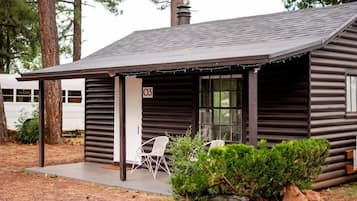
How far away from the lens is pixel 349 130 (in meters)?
8.76

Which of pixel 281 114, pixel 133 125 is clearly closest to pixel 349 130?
pixel 281 114

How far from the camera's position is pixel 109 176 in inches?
376

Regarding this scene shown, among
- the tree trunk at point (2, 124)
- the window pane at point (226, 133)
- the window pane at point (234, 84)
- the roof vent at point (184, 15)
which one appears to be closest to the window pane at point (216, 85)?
the window pane at point (234, 84)

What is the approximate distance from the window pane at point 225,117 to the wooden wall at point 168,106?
678 mm

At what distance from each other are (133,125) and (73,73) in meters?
1.99

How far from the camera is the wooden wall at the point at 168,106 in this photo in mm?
9758

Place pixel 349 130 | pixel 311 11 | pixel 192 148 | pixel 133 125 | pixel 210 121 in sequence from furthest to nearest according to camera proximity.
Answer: pixel 133 125 < pixel 311 11 < pixel 210 121 < pixel 349 130 < pixel 192 148

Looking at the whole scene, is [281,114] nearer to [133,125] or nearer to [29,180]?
[133,125]

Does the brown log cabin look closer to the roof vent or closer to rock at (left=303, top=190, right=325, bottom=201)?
rock at (left=303, top=190, right=325, bottom=201)

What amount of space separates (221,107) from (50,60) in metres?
8.22

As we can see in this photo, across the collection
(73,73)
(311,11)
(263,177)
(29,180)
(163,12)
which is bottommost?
(29,180)

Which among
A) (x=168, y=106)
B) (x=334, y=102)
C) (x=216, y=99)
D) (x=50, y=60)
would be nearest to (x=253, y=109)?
(x=334, y=102)

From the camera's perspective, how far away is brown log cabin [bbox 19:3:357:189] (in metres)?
7.79

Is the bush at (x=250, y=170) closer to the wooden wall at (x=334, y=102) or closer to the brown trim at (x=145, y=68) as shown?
the brown trim at (x=145, y=68)
